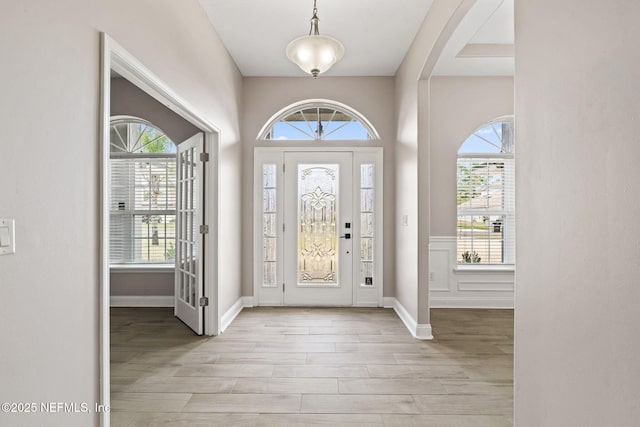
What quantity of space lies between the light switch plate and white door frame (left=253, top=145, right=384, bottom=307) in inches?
136

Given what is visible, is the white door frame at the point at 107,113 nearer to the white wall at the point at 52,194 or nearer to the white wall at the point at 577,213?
the white wall at the point at 52,194

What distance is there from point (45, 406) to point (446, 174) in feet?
14.3

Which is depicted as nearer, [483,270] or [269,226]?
[483,270]

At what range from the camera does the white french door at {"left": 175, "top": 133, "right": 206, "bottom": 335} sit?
3637mm

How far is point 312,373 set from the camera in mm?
2727

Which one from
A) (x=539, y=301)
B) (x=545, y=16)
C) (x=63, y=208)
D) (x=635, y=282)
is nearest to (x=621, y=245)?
(x=635, y=282)

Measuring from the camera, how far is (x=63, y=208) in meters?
1.49

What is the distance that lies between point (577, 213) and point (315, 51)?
76.7 inches

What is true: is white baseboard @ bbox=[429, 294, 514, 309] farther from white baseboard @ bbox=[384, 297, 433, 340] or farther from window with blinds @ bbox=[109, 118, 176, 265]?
window with blinds @ bbox=[109, 118, 176, 265]

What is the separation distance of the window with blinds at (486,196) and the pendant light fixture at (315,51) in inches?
109

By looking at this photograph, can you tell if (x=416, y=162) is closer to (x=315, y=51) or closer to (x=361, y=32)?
(x=361, y=32)

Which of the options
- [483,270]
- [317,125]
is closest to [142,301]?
[317,125]

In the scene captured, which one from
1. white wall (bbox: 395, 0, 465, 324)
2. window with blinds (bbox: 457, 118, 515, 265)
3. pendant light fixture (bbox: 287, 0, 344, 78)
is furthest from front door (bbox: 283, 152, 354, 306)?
pendant light fixture (bbox: 287, 0, 344, 78)

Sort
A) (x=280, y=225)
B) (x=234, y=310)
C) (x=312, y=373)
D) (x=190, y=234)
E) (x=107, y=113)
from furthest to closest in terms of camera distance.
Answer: (x=280, y=225) → (x=234, y=310) → (x=190, y=234) → (x=312, y=373) → (x=107, y=113)
